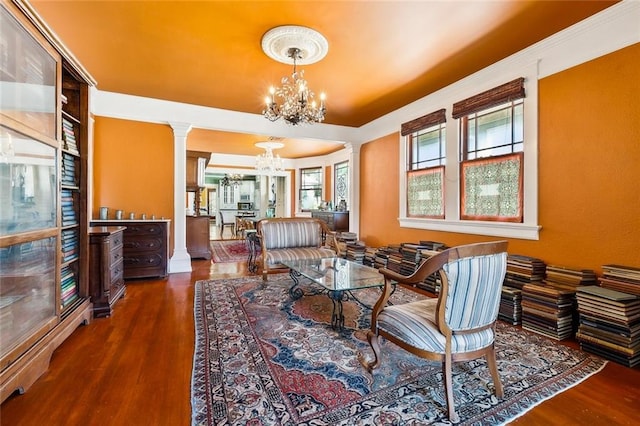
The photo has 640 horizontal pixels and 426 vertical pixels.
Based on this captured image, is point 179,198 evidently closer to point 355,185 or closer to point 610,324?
point 355,185

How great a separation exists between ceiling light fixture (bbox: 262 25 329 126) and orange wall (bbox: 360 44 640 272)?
2.39m

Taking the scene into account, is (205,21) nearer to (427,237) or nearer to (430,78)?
(430,78)

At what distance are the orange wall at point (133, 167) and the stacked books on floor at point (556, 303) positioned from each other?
5058 millimetres

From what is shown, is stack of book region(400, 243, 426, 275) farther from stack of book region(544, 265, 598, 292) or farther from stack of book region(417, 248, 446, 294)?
stack of book region(544, 265, 598, 292)

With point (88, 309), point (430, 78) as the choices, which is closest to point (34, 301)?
point (88, 309)

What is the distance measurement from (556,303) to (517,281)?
0.46 metres

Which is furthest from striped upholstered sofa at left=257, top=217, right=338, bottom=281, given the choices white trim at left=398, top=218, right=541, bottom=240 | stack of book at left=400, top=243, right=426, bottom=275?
white trim at left=398, top=218, right=541, bottom=240

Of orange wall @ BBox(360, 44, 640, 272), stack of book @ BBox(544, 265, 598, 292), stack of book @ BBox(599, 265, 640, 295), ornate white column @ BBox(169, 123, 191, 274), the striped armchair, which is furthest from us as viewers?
ornate white column @ BBox(169, 123, 191, 274)

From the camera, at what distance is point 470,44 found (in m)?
2.99

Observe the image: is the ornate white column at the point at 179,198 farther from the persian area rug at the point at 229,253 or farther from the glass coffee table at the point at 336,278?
the glass coffee table at the point at 336,278

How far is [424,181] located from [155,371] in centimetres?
417

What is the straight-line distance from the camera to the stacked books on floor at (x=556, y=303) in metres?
2.50

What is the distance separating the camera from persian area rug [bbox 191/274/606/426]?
154 cm

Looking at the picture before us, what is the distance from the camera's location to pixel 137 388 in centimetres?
175
